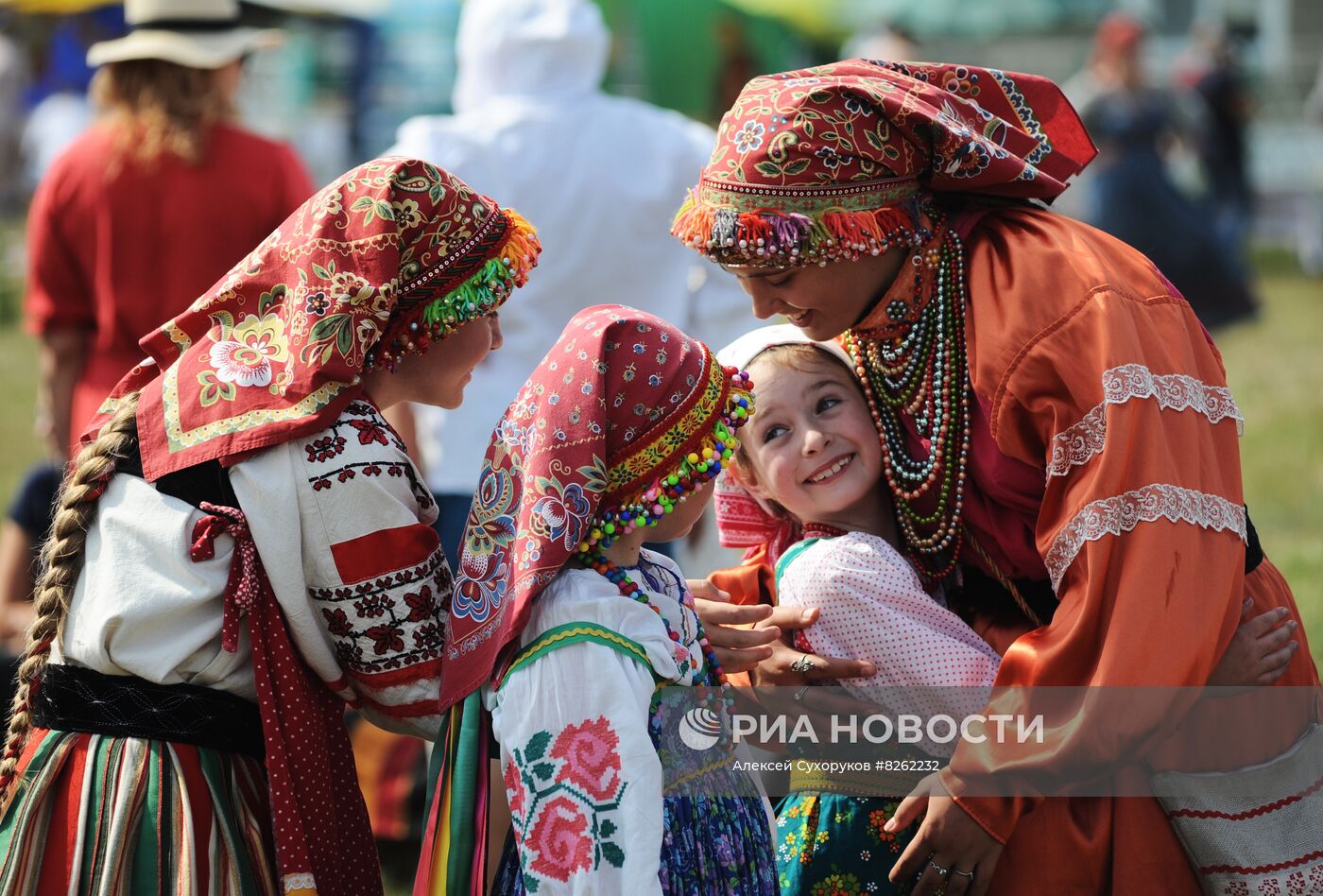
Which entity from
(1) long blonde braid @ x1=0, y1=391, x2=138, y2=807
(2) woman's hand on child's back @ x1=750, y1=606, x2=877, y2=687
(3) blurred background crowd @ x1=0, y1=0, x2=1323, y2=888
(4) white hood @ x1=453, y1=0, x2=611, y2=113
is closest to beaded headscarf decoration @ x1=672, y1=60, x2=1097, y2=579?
(2) woman's hand on child's back @ x1=750, y1=606, x2=877, y2=687

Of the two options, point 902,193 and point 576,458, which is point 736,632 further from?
point 902,193

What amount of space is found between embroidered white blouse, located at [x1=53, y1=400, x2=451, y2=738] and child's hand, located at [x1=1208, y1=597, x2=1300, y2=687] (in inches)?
48.6

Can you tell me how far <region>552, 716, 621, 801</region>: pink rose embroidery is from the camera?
7.39 ft

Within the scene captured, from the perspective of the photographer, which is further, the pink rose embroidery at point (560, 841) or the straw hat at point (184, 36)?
the straw hat at point (184, 36)

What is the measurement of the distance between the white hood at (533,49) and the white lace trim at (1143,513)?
2.65 meters

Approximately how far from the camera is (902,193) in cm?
269

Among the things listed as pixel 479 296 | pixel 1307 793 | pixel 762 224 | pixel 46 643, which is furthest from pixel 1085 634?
pixel 46 643

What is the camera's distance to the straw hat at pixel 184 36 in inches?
179

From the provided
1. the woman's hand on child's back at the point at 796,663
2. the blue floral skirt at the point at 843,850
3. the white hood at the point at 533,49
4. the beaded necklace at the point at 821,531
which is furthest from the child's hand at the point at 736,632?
the white hood at the point at 533,49

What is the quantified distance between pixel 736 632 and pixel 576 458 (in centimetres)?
50

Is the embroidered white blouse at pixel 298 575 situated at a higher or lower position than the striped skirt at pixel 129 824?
higher

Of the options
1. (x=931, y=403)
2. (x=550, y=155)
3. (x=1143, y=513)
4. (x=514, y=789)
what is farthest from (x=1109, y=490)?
(x=550, y=155)

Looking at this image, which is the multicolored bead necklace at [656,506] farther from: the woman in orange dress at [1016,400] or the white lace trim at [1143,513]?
the white lace trim at [1143,513]

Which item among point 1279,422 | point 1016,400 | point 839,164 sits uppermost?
point 839,164
